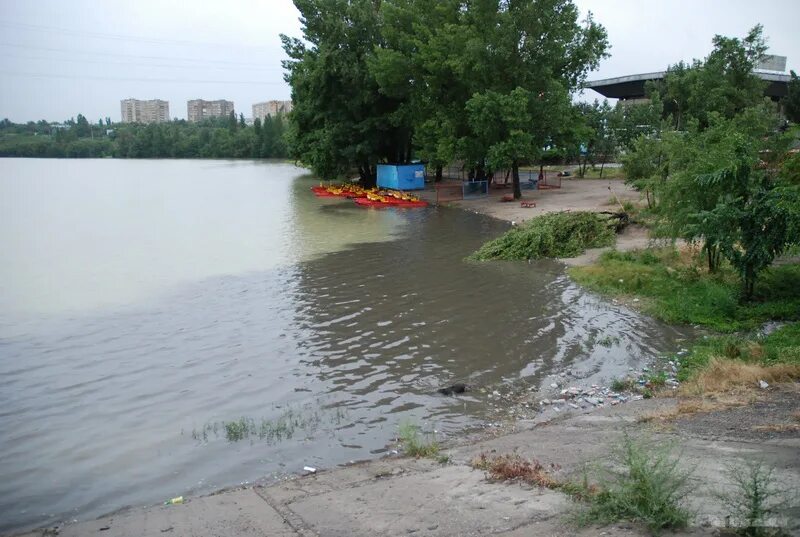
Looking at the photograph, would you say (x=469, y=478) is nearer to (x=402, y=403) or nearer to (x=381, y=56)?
(x=402, y=403)

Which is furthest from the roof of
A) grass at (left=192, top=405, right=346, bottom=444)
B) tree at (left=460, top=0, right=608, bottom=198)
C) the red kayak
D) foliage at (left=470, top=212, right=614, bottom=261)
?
grass at (left=192, top=405, right=346, bottom=444)

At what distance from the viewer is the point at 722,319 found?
14828mm

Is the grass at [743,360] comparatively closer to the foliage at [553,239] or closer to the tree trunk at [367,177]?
the foliage at [553,239]

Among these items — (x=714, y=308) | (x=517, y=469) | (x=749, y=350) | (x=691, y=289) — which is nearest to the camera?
(x=517, y=469)

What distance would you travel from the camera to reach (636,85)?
6644 centimetres

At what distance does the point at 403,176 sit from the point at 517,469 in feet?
141

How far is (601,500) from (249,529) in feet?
12.5

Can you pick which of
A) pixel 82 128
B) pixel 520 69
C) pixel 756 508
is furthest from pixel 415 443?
pixel 82 128

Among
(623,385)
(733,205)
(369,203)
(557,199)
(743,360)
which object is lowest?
(623,385)

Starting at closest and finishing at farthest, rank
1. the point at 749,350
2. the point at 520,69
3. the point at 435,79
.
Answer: the point at 749,350
the point at 520,69
the point at 435,79

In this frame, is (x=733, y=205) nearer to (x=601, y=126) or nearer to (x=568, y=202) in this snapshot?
(x=568, y=202)

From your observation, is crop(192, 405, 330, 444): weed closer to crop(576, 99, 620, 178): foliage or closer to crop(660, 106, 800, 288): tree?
crop(660, 106, 800, 288): tree

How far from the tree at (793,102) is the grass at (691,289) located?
129 ft

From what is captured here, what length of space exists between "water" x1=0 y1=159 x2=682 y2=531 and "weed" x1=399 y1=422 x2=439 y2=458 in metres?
0.36
